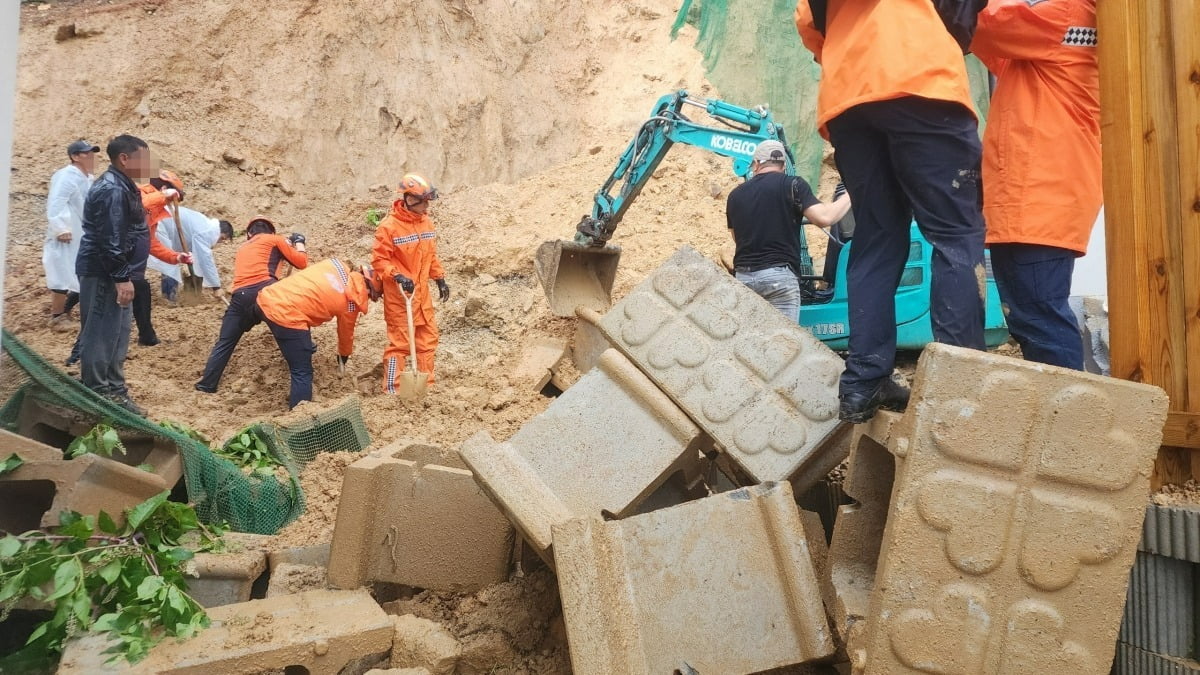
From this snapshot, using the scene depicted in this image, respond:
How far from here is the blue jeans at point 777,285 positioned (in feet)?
18.0

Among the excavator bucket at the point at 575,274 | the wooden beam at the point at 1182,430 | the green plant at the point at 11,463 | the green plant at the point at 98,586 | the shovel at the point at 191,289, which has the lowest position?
the shovel at the point at 191,289

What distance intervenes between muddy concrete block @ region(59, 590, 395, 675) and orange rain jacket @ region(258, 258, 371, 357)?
4065 millimetres

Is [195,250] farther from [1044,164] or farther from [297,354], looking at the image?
[1044,164]

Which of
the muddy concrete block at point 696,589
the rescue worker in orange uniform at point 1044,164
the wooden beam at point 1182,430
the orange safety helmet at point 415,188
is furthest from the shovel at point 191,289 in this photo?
the wooden beam at point 1182,430

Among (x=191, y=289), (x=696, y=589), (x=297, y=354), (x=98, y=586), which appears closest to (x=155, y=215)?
(x=191, y=289)

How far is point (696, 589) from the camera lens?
2480 millimetres

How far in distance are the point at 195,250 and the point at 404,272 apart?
359 cm

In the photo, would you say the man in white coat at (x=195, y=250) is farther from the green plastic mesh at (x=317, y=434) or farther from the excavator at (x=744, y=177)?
the green plastic mesh at (x=317, y=434)

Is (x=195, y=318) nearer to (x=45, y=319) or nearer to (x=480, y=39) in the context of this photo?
(x=45, y=319)

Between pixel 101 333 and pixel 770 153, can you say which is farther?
pixel 101 333

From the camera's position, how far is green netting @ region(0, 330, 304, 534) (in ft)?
12.7

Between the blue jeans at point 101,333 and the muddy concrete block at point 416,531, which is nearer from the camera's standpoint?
the muddy concrete block at point 416,531

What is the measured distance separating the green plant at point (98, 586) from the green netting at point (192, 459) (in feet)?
3.05

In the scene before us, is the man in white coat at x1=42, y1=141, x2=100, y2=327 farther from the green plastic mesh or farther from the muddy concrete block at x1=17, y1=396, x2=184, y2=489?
the muddy concrete block at x1=17, y1=396, x2=184, y2=489
